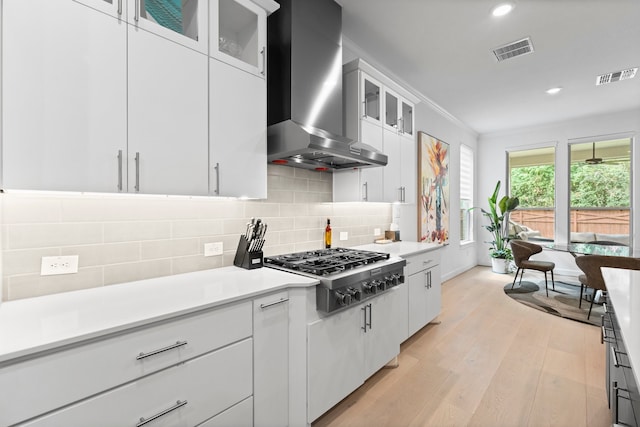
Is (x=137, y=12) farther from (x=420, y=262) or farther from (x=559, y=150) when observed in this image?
(x=559, y=150)

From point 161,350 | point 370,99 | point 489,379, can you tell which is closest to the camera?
point 161,350

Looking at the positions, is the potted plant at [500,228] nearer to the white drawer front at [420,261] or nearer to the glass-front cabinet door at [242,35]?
the white drawer front at [420,261]

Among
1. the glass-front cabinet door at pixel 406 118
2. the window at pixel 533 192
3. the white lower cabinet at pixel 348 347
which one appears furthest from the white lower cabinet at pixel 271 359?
the window at pixel 533 192

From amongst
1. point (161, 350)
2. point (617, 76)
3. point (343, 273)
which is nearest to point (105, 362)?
point (161, 350)

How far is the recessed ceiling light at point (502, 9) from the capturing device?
2.42 metres

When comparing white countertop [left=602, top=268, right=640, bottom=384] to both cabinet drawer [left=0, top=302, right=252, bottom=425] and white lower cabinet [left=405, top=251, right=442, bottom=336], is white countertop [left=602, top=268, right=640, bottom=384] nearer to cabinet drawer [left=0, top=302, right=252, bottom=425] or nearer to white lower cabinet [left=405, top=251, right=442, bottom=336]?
white lower cabinet [left=405, top=251, right=442, bottom=336]

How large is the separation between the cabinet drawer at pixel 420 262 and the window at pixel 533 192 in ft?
12.9

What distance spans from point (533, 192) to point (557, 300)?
8.77 ft

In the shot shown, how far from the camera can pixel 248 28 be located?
1.93 m

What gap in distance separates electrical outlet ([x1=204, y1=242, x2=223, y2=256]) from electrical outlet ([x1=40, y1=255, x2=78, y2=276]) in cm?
68

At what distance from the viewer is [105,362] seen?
3.46ft

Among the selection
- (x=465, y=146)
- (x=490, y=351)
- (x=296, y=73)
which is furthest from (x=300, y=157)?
(x=465, y=146)

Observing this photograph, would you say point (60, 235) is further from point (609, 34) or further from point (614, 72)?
point (614, 72)

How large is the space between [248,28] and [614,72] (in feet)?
14.8
